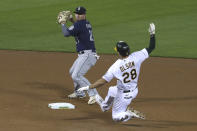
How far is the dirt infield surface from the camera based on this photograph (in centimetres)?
1042

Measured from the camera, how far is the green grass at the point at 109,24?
1783 cm

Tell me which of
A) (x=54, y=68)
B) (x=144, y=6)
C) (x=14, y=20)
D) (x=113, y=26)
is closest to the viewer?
(x=54, y=68)

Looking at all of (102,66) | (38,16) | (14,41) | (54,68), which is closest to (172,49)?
(102,66)

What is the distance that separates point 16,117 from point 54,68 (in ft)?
13.8

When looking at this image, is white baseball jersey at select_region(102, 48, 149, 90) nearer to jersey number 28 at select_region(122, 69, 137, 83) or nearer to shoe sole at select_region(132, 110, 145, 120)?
jersey number 28 at select_region(122, 69, 137, 83)

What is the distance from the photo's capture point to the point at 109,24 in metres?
21.1

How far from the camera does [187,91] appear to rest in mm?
12703

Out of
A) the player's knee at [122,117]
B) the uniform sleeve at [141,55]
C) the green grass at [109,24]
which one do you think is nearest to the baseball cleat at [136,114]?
the player's knee at [122,117]

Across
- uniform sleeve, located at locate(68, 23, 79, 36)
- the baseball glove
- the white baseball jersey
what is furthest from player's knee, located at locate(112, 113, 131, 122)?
the baseball glove

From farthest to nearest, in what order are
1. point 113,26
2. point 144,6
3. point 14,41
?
1. point 144,6
2. point 113,26
3. point 14,41

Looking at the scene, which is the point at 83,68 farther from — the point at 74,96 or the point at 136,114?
the point at 136,114

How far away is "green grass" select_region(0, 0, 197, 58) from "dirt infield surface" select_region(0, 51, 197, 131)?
140 centimetres

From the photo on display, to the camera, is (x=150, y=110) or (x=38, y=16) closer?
(x=150, y=110)

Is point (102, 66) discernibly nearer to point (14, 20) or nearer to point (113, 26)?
point (113, 26)
